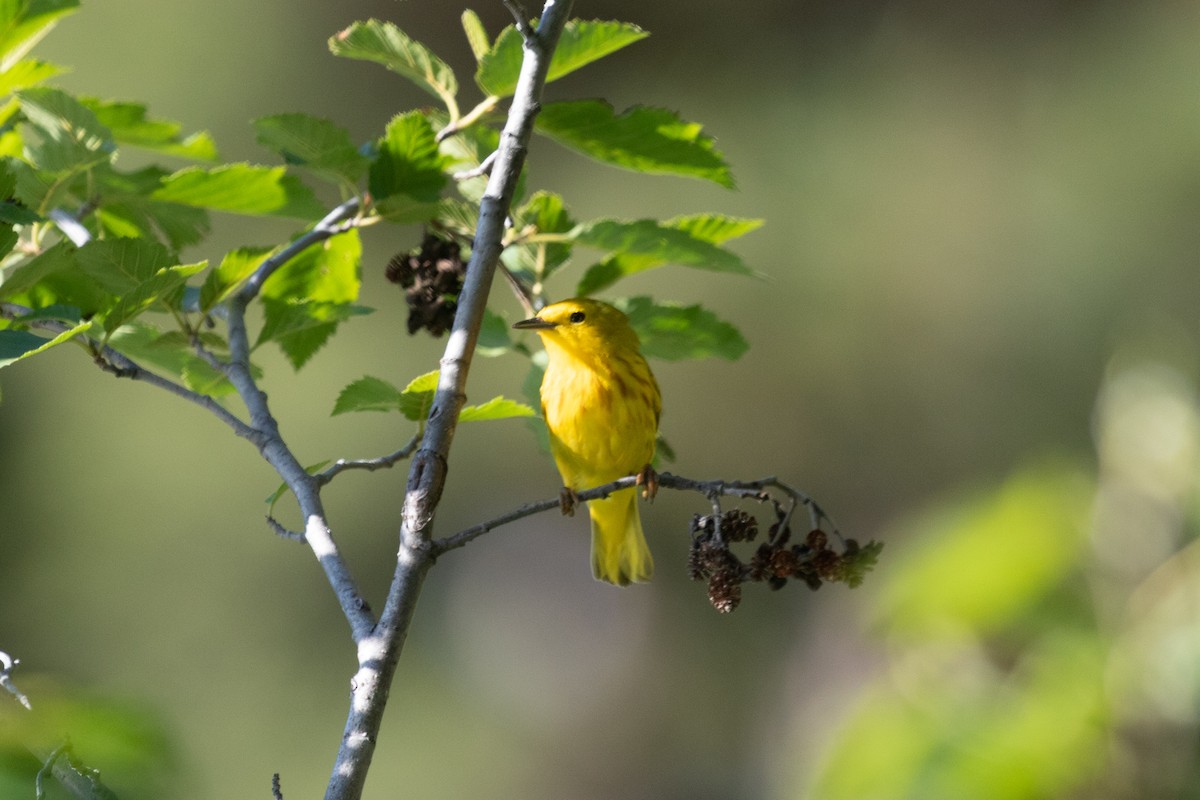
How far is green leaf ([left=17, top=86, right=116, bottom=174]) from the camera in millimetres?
1528

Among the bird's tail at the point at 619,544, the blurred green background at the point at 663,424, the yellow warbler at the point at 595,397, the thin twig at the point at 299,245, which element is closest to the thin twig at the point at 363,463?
the thin twig at the point at 299,245

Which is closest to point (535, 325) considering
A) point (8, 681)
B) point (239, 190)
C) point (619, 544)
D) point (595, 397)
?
point (595, 397)

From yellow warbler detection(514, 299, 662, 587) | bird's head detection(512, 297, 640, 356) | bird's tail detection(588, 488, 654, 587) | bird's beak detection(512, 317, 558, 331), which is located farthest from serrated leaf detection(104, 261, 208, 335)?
bird's tail detection(588, 488, 654, 587)

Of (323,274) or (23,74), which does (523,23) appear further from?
(23,74)

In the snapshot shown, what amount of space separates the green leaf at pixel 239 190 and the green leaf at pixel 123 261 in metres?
0.22

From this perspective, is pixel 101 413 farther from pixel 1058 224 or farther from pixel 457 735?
pixel 1058 224

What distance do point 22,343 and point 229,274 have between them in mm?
299

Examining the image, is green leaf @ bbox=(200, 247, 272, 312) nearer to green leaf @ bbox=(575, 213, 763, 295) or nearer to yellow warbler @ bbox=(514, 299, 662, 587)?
green leaf @ bbox=(575, 213, 763, 295)

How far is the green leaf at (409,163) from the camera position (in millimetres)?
1530

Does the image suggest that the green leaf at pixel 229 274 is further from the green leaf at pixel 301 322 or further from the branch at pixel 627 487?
the branch at pixel 627 487

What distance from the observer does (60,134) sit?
1534 mm

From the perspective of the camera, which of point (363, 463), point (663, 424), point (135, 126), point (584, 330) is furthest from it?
point (663, 424)

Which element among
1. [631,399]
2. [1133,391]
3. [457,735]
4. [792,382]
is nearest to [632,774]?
[457,735]

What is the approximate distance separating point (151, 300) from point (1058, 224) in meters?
8.25
